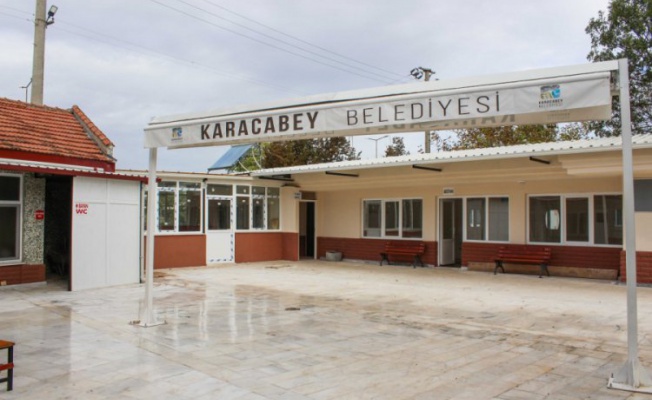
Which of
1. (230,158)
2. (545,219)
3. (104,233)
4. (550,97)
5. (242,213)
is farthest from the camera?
(230,158)

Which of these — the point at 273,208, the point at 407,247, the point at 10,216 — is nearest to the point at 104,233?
the point at 10,216

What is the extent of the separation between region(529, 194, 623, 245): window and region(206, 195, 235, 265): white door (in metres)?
8.52

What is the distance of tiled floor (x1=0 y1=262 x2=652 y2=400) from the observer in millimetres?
4680

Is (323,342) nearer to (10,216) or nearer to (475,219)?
(10,216)

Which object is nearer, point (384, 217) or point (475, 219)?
point (475, 219)

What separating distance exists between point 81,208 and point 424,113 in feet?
25.5

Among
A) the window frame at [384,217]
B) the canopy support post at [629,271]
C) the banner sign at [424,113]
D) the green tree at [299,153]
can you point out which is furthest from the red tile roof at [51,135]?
the green tree at [299,153]

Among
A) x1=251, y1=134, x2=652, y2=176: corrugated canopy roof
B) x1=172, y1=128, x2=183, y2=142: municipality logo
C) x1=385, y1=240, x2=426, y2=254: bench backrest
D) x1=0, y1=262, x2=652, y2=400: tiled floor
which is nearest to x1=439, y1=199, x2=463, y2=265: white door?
x1=385, y1=240, x2=426, y2=254: bench backrest

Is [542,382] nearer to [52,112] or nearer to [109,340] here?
[109,340]

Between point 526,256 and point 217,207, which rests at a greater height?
point 217,207

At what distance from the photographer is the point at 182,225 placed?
48.6 ft

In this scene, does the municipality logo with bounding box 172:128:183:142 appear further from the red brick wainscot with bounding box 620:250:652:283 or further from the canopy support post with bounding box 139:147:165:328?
the red brick wainscot with bounding box 620:250:652:283

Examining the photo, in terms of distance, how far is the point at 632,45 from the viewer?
19.9 meters

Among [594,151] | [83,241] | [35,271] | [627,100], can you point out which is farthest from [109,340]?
[594,151]
